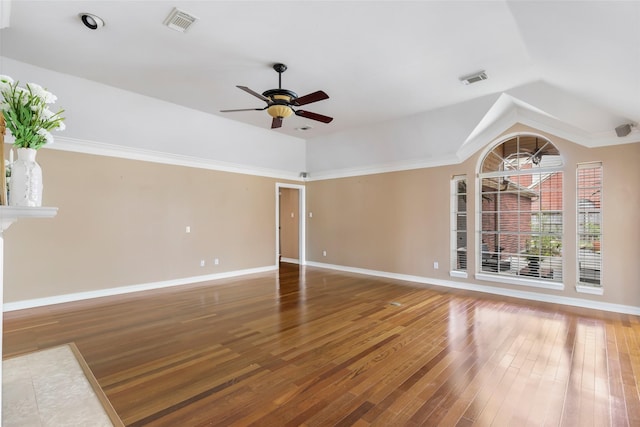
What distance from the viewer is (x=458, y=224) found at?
596 cm

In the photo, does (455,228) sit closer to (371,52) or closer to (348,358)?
(371,52)

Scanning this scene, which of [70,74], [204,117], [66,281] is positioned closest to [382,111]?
[204,117]

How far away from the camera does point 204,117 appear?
575 centimetres

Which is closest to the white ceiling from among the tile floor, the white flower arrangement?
the white flower arrangement

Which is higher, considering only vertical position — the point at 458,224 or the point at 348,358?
the point at 458,224

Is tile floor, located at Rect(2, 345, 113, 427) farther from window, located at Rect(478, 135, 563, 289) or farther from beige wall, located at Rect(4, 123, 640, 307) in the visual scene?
window, located at Rect(478, 135, 563, 289)

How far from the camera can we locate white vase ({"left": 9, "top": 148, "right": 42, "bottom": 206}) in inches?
61.6

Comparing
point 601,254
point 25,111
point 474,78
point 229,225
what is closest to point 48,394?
point 25,111

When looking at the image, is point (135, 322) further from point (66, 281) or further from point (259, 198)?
point (259, 198)

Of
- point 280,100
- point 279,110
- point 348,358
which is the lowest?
point 348,358

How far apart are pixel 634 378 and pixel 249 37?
4.86m

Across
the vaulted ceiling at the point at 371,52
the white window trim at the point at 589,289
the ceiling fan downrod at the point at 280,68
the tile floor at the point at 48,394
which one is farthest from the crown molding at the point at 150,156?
the white window trim at the point at 589,289

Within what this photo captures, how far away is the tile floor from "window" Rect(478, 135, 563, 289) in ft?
19.3

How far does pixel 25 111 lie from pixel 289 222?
7.79 m
